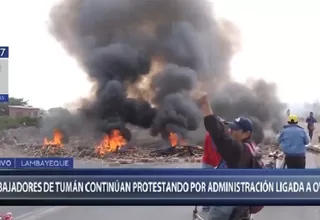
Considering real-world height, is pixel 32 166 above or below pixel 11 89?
below

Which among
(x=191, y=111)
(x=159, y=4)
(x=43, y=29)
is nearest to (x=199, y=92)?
(x=191, y=111)

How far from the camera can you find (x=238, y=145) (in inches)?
316

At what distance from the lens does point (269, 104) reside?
26.5ft

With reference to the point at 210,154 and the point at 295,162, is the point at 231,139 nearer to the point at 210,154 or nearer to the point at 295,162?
the point at 210,154

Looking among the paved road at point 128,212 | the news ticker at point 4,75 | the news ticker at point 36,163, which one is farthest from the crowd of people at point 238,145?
the news ticker at point 4,75

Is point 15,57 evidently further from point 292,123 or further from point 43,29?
point 292,123

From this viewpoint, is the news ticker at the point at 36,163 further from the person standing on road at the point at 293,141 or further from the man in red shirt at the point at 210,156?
the person standing on road at the point at 293,141

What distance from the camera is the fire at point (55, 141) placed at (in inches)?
319

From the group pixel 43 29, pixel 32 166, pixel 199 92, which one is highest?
pixel 43 29

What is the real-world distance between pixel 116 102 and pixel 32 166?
790mm

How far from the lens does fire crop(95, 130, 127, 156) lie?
812 centimetres

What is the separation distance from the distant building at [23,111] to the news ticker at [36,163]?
334 mm

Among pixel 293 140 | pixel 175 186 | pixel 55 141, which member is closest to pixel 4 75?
pixel 55 141

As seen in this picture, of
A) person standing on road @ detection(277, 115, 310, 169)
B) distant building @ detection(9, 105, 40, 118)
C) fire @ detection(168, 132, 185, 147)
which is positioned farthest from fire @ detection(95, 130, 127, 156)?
person standing on road @ detection(277, 115, 310, 169)
